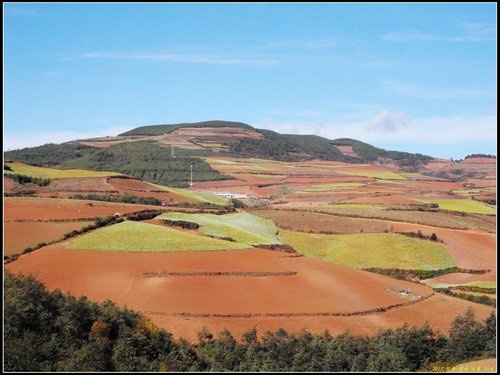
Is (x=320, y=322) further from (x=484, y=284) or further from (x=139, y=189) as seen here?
(x=139, y=189)

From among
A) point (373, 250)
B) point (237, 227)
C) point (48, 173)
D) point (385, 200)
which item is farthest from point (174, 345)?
point (48, 173)

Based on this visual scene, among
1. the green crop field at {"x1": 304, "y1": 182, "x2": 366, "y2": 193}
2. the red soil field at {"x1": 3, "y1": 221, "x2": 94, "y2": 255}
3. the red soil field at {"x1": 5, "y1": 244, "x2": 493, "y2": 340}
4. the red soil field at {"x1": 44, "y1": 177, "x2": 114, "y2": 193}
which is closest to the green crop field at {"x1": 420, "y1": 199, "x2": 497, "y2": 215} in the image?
the green crop field at {"x1": 304, "y1": 182, "x2": 366, "y2": 193}

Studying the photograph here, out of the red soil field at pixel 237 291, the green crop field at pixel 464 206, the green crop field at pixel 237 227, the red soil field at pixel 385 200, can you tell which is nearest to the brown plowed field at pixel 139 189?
the green crop field at pixel 237 227

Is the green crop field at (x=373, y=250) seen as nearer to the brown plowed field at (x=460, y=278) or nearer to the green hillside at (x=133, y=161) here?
the brown plowed field at (x=460, y=278)

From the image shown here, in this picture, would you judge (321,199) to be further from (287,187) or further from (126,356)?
(126,356)

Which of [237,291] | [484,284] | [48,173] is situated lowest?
[484,284]

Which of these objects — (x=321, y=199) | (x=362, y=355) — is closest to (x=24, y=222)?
(x=362, y=355)
